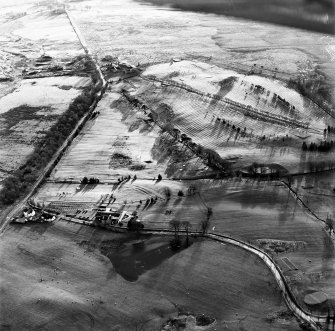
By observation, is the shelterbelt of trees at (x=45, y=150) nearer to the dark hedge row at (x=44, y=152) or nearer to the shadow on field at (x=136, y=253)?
the dark hedge row at (x=44, y=152)

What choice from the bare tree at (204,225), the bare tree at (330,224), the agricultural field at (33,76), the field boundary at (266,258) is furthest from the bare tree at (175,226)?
the agricultural field at (33,76)

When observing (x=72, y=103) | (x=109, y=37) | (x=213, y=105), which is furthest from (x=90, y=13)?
(x=213, y=105)

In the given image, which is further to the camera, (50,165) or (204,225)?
(50,165)

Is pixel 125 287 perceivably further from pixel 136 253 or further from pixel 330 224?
pixel 330 224

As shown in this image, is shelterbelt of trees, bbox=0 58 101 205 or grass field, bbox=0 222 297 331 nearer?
grass field, bbox=0 222 297 331

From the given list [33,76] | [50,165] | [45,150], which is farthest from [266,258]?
[33,76]

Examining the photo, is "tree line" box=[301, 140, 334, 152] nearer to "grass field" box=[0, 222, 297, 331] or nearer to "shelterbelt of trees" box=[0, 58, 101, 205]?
"grass field" box=[0, 222, 297, 331]

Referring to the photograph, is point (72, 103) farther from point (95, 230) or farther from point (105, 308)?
point (105, 308)

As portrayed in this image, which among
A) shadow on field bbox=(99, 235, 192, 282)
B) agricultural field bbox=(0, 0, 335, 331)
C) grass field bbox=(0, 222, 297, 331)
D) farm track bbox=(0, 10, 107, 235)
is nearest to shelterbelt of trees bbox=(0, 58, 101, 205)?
farm track bbox=(0, 10, 107, 235)

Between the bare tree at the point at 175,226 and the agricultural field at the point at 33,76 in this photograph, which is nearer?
the bare tree at the point at 175,226
